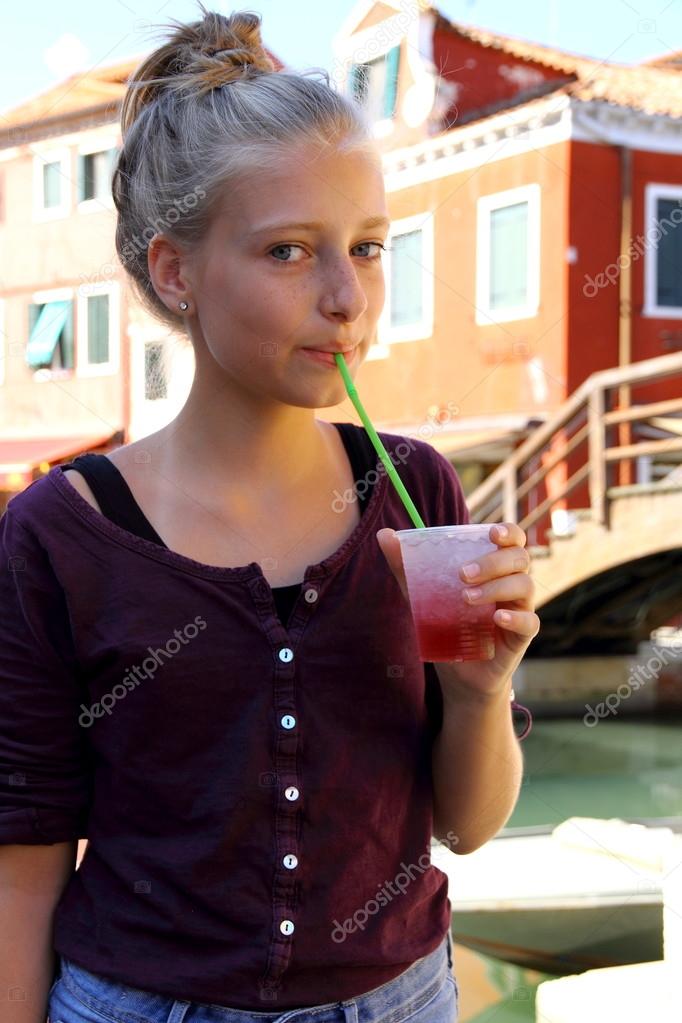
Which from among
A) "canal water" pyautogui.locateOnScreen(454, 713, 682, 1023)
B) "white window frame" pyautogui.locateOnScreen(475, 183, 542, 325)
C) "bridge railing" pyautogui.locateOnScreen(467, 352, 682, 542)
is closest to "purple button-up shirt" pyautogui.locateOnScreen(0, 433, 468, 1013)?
"bridge railing" pyautogui.locateOnScreen(467, 352, 682, 542)

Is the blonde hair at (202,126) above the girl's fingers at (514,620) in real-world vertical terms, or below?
above

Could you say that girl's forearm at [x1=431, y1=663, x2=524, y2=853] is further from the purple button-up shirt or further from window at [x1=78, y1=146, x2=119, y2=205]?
window at [x1=78, y1=146, x2=119, y2=205]

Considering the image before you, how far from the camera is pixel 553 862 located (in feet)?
14.4

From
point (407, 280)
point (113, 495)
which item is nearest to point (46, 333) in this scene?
point (407, 280)

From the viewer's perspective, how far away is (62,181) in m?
17.0

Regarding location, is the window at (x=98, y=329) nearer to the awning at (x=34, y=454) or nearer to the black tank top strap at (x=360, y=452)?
the awning at (x=34, y=454)

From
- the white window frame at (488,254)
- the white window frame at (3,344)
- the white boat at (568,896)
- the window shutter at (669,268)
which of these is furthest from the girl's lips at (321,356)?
the white window frame at (3,344)

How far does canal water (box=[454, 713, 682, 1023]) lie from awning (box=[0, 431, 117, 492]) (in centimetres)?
730

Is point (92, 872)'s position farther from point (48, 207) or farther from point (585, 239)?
point (48, 207)

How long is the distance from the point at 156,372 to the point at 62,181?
658 inches

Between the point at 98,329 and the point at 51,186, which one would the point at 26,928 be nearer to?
the point at 98,329

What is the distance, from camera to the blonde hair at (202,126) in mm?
1050

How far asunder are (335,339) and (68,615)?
0.32 meters

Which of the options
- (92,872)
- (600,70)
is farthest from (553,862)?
(600,70)
